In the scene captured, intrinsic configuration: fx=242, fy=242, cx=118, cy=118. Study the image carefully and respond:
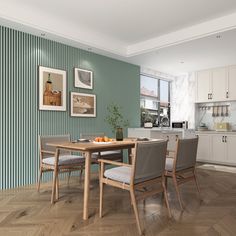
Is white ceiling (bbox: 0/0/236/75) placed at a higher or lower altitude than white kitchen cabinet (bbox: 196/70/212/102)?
higher

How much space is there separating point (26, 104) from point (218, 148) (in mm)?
4406

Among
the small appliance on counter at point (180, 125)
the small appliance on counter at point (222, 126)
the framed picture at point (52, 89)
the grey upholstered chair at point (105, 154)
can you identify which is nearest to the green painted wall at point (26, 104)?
the framed picture at point (52, 89)

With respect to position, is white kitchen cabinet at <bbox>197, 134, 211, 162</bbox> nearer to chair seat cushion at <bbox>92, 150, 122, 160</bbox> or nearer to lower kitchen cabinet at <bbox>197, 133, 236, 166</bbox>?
lower kitchen cabinet at <bbox>197, 133, 236, 166</bbox>

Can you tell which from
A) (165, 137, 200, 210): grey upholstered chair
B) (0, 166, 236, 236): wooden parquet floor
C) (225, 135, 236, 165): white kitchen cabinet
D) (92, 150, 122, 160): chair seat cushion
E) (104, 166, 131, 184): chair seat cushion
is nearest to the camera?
(0, 166, 236, 236): wooden parquet floor

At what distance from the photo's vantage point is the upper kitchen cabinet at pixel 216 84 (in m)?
5.82

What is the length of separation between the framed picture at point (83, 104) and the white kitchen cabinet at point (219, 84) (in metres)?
3.18

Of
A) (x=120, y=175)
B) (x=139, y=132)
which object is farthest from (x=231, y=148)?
(x=120, y=175)

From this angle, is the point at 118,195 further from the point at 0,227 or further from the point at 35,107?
the point at 35,107

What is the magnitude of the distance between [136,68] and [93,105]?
5.57ft

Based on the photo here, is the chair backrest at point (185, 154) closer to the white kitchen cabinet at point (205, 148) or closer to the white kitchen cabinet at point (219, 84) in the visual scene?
the white kitchen cabinet at point (205, 148)

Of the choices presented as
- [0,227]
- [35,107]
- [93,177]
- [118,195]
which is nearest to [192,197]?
[118,195]

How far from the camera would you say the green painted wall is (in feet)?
11.6

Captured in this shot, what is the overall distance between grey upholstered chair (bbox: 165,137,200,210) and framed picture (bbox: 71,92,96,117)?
6.86ft

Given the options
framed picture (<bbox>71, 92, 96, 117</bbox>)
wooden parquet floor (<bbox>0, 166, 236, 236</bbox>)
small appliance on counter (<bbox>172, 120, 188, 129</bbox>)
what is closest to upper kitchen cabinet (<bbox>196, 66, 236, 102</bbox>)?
small appliance on counter (<bbox>172, 120, 188, 129</bbox>)
